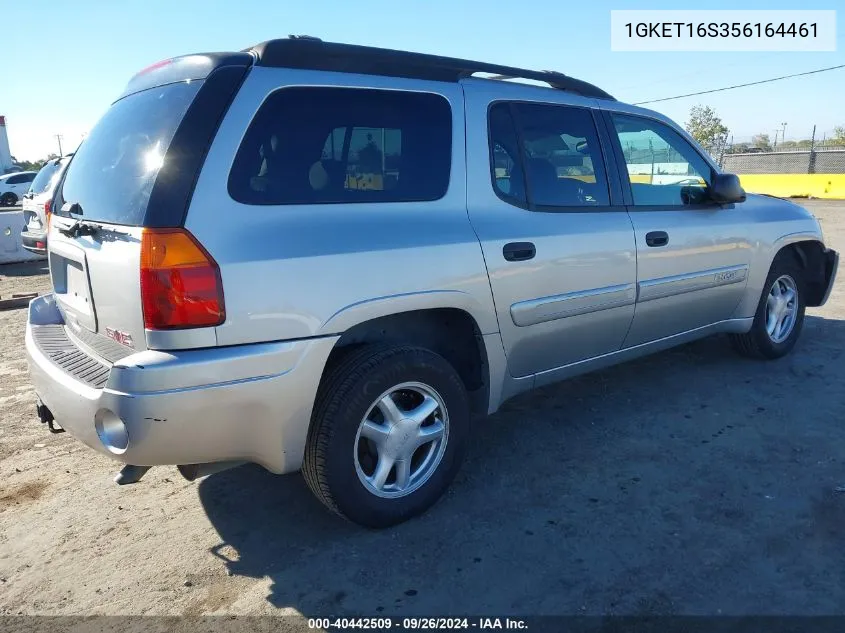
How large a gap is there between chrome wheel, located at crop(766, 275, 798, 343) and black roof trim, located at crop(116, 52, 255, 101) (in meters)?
4.09

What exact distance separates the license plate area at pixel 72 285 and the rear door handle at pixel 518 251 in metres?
1.78

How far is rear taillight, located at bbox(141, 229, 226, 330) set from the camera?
7.52ft

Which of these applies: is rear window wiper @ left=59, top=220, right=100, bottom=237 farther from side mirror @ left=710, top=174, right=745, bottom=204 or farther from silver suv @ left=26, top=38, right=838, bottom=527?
side mirror @ left=710, top=174, right=745, bottom=204

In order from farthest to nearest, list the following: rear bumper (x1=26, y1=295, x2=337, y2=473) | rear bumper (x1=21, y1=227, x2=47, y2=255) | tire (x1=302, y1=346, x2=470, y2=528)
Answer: rear bumper (x1=21, y1=227, x2=47, y2=255), tire (x1=302, y1=346, x2=470, y2=528), rear bumper (x1=26, y1=295, x2=337, y2=473)

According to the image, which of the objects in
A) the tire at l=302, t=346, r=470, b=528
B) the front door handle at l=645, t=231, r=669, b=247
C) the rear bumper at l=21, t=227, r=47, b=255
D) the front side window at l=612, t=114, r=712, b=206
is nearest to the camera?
the tire at l=302, t=346, r=470, b=528

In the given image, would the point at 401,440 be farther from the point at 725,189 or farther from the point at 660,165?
Result: the point at 725,189

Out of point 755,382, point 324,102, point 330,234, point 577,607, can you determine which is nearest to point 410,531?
point 577,607

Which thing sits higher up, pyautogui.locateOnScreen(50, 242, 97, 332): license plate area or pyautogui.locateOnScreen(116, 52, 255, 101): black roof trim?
pyautogui.locateOnScreen(116, 52, 255, 101): black roof trim

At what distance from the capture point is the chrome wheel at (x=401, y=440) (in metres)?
2.84

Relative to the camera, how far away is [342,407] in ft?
8.71

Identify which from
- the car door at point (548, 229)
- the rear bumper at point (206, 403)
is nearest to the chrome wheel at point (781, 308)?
the car door at point (548, 229)

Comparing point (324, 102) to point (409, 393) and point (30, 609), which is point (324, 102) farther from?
point (30, 609)

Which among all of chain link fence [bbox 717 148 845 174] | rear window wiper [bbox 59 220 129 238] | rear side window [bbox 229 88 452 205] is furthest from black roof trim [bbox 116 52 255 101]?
chain link fence [bbox 717 148 845 174]

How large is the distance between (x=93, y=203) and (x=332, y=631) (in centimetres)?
190
